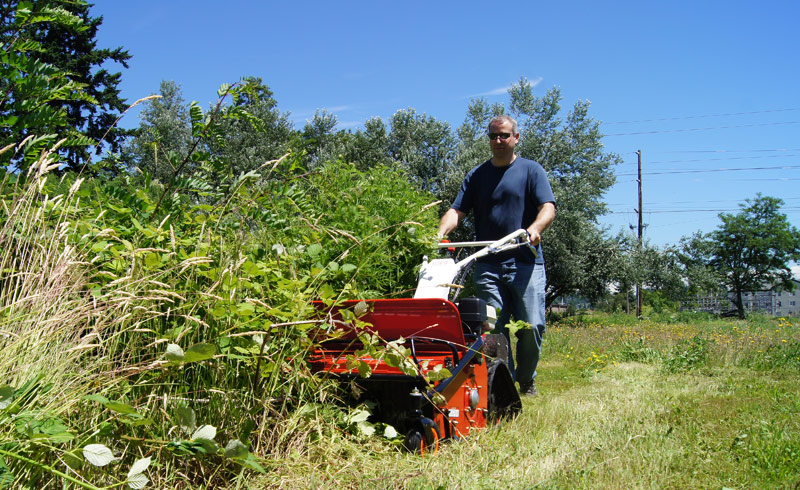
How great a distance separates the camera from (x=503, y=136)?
473 cm

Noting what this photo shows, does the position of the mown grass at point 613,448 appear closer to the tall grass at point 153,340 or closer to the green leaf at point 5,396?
the tall grass at point 153,340

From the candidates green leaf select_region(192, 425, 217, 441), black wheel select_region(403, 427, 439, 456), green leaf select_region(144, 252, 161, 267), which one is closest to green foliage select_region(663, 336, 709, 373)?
black wheel select_region(403, 427, 439, 456)

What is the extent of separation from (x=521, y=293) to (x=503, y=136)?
1.22 meters

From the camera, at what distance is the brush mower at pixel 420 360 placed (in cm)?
272

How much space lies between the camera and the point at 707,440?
3.58 metres

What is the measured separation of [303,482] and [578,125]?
81.4 feet

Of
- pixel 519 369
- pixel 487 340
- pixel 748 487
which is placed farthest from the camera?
pixel 519 369

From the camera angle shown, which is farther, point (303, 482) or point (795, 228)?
point (795, 228)

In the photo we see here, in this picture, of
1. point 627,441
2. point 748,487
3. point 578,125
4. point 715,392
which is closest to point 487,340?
point 627,441

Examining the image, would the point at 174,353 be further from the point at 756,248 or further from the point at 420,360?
the point at 756,248

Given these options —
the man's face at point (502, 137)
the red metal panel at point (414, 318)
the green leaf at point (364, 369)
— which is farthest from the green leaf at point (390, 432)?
the man's face at point (502, 137)

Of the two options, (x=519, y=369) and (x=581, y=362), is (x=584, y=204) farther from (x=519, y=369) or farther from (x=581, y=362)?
(x=519, y=369)

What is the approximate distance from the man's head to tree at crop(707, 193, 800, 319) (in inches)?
2120

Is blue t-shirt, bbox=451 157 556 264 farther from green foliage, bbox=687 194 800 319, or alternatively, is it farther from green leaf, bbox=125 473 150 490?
green foliage, bbox=687 194 800 319
